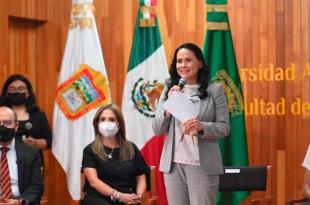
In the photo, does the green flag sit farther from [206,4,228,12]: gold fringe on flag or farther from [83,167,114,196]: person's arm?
[83,167,114,196]: person's arm

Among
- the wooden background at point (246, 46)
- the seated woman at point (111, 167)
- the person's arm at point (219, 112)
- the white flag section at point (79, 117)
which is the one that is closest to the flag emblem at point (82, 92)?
the white flag section at point (79, 117)

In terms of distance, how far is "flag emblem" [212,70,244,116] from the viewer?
5.12 metres

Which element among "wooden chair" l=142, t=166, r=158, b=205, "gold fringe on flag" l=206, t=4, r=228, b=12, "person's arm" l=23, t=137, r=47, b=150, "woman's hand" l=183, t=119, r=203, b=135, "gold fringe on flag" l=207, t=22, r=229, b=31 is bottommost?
"wooden chair" l=142, t=166, r=158, b=205

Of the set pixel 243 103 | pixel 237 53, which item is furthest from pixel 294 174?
pixel 237 53

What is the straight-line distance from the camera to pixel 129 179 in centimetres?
411

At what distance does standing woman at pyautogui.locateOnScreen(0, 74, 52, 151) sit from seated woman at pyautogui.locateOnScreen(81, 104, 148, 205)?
97 cm

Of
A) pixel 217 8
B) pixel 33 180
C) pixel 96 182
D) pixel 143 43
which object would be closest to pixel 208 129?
pixel 96 182

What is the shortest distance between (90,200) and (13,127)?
0.80 m

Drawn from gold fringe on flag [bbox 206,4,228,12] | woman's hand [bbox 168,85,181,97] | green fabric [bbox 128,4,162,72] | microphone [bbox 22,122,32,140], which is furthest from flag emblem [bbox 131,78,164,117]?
woman's hand [bbox 168,85,181,97]

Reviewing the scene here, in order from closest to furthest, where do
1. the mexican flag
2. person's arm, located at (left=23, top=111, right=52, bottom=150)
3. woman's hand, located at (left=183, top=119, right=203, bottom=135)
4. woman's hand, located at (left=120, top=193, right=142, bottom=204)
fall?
woman's hand, located at (left=183, top=119, right=203, bottom=135) → woman's hand, located at (left=120, top=193, right=142, bottom=204) → person's arm, located at (left=23, top=111, right=52, bottom=150) → the mexican flag

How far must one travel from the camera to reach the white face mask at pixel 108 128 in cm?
409

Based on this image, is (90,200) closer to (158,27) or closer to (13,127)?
(13,127)

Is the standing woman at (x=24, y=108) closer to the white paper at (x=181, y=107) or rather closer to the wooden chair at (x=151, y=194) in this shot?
the wooden chair at (x=151, y=194)

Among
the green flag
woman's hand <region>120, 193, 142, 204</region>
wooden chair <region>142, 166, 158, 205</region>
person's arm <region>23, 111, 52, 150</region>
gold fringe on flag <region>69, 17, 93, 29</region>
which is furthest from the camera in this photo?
gold fringe on flag <region>69, 17, 93, 29</region>
